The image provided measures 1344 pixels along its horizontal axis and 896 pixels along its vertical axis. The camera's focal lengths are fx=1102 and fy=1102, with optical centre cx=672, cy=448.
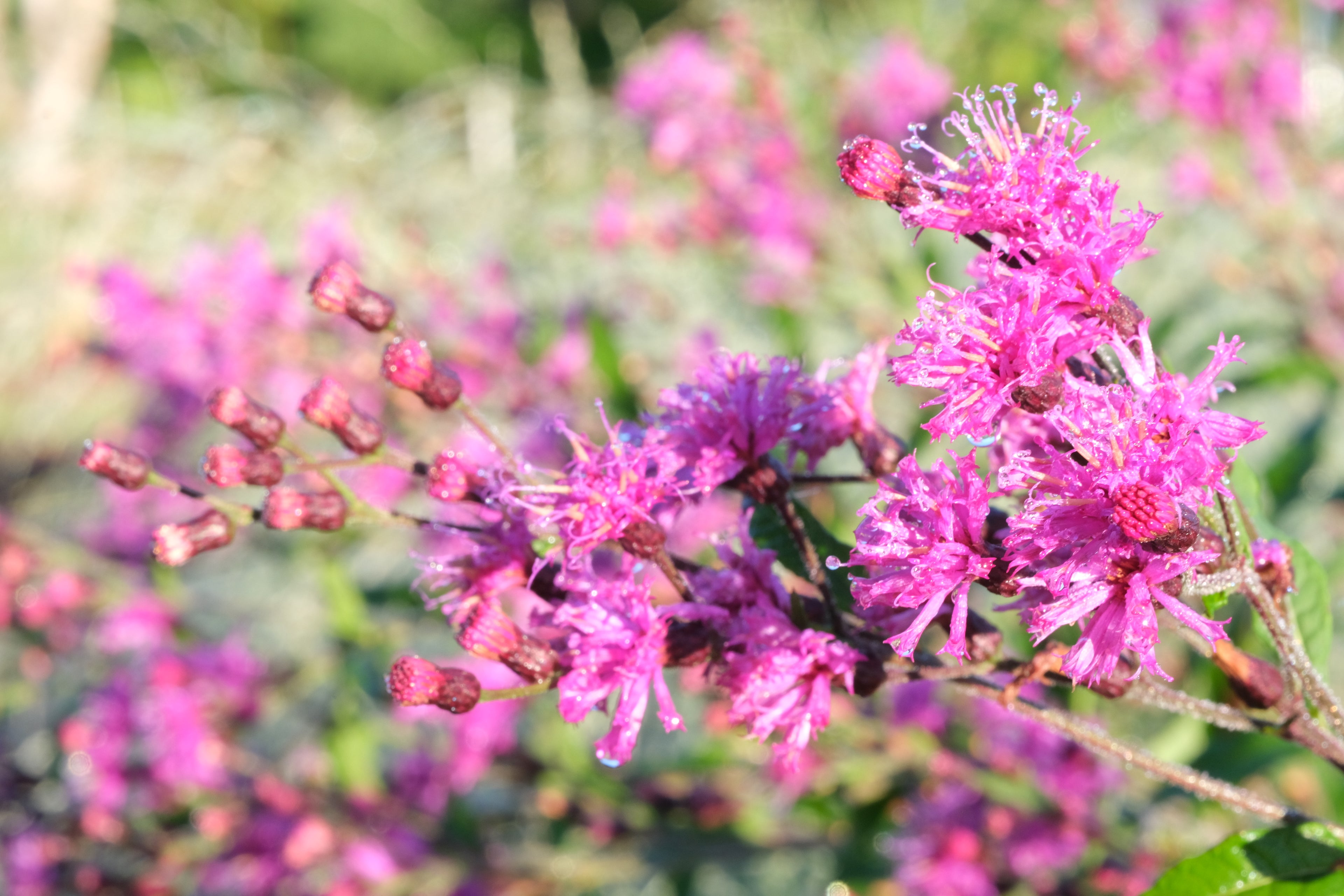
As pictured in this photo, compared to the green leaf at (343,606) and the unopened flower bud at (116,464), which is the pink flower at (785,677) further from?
the green leaf at (343,606)

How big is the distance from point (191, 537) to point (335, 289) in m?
0.30

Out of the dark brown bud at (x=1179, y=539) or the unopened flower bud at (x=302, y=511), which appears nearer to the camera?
the dark brown bud at (x=1179, y=539)

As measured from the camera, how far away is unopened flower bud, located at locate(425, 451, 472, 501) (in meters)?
1.03

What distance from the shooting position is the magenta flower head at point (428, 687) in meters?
0.96

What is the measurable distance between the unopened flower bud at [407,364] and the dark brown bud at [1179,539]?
0.71m

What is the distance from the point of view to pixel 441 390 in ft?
3.80

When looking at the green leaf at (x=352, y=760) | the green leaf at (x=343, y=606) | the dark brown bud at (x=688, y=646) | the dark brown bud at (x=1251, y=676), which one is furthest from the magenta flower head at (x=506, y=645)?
the green leaf at (x=343, y=606)

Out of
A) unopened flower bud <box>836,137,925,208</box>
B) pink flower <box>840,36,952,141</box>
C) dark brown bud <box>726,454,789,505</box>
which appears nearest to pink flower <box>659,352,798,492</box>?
dark brown bud <box>726,454,789,505</box>

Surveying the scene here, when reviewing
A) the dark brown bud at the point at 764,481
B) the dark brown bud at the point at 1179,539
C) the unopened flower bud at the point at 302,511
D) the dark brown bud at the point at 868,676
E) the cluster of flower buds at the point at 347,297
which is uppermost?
the dark brown bud at the point at 1179,539

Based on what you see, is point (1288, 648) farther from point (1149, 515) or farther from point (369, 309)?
point (369, 309)

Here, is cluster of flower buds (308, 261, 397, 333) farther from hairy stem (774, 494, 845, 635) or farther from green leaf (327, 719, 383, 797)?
green leaf (327, 719, 383, 797)

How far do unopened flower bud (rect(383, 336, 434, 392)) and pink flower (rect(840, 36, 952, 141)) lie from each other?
219 centimetres

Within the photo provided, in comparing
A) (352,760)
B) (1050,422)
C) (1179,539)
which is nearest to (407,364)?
(1050,422)

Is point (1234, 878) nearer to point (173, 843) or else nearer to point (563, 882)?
point (563, 882)
